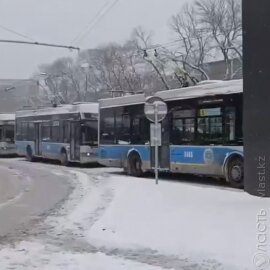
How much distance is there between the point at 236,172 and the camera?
58.0 feet

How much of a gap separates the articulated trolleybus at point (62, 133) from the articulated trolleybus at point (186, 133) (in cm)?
413

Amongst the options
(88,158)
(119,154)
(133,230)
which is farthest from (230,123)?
(88,158)

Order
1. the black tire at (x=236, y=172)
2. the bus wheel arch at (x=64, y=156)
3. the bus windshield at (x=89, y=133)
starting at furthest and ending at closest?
the bus wheel arch at (x=64, y=156) → the bus windshield at (x=89, y=133) → the black tire at (x=236, y=172)

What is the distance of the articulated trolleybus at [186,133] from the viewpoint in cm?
1786

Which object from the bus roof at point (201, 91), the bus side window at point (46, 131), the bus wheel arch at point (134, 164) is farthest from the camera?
the bus side window at point (46, 131)

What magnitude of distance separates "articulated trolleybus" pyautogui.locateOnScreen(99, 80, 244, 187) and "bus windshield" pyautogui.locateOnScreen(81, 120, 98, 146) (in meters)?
3.96

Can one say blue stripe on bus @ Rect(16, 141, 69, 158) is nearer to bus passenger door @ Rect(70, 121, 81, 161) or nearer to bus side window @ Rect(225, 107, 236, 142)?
bus passenger door @ Rect(70, 121, 81, 161)

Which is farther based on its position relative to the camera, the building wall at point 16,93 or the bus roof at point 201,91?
the building wall at point 16,93

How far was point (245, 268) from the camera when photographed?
7.01 metres

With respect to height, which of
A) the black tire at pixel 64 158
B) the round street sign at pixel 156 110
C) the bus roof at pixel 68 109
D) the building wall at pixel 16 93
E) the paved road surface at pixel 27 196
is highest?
the building wall at pixel 16 93

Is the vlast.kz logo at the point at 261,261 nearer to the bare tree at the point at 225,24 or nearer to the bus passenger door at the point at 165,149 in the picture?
the bus passenger door at the point at 165,149

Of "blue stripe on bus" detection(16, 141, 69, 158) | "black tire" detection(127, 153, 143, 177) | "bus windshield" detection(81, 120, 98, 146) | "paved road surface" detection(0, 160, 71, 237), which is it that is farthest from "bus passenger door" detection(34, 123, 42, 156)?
"black tire" detection(127, 153, 143, 177)

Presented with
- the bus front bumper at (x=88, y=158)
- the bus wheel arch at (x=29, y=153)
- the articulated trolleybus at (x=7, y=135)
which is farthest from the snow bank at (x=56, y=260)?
the articulated trolleybus at (x=7, y=135)

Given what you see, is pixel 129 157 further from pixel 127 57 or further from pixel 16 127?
pixel 127 57
